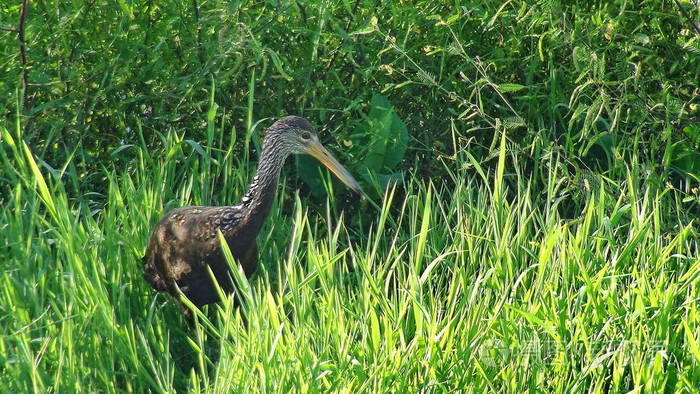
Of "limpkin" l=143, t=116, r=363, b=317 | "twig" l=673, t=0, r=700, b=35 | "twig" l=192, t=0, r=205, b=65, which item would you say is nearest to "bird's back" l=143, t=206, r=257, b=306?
"limpkin" l=143, t=116, r=363, b=317

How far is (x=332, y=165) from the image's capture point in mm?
4379

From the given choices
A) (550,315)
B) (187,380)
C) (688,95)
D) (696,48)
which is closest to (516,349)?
(550,315)

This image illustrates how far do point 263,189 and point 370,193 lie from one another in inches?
31.6

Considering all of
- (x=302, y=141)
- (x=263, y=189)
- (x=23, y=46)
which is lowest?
(x=263, y=189)

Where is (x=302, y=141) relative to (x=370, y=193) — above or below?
above

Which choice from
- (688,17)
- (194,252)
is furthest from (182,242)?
(688,17)

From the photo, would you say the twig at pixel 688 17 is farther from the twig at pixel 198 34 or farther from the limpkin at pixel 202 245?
the twig at pixel 198 34

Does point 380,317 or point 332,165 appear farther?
point 332,165

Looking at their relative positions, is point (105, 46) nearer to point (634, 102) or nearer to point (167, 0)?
point (167, 0)

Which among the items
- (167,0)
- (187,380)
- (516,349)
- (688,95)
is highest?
(167,0)

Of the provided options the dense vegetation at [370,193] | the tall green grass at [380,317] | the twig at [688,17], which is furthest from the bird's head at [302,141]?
the twig at [688,17]

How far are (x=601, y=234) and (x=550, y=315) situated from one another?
0.53 metres

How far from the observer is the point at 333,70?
4785mm

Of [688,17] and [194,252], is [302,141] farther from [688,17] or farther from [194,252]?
[688,17]
